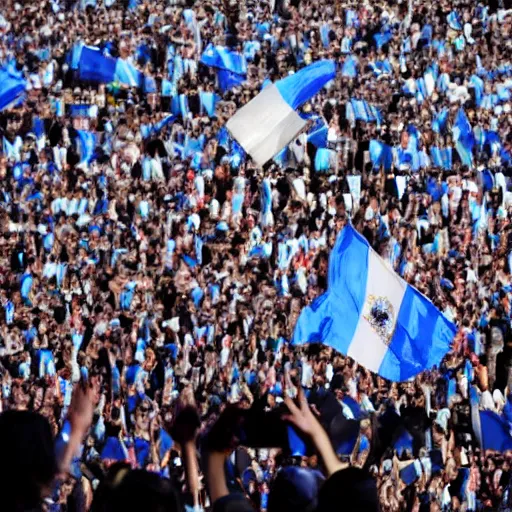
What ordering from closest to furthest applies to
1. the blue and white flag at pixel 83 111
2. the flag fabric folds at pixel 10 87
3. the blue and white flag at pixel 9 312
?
the blue and white flag at pixel 9 312
the flag fabric folds at pixel 10 87
the blue and white flag at pixel 83 111

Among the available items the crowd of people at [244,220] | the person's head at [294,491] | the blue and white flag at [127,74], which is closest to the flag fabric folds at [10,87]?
the crowd of people at [244,220]

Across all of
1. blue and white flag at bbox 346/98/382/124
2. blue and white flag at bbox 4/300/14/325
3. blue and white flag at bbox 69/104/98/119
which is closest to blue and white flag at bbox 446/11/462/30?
blue and white flag at bbox 346/98/382/124

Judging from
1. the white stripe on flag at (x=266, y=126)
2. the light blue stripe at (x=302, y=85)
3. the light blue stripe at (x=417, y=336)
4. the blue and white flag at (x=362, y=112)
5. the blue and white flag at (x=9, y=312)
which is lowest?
the light blue stripe at (x=417, y=336)

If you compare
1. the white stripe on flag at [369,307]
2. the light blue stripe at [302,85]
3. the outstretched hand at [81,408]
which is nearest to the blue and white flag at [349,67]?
the light blue stripe at [302,85]

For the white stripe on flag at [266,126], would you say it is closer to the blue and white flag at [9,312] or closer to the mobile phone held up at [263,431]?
the blue and white flag at [9,312]

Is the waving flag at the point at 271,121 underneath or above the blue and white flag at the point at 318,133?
underneath

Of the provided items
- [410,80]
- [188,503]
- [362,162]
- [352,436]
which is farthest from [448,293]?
[188,503]

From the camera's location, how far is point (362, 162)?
1733 cm

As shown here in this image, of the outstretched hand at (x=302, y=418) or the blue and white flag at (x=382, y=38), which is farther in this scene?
the blue and white flag at (x=382, y=38)

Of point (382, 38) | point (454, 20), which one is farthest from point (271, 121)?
point (454, 20)

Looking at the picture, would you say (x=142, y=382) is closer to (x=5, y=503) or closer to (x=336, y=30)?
(x=336, y=30)

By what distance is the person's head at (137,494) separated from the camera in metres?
3.32

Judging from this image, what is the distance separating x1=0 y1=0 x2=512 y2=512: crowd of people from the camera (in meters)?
11.7

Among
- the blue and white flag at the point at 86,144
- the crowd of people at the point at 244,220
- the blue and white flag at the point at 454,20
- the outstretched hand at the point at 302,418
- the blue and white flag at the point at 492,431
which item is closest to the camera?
the outstretched hand at the point at 302,418
